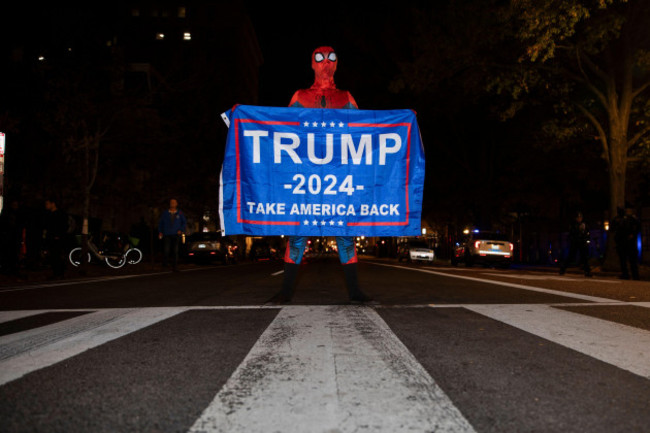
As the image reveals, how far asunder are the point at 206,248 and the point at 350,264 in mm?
17014

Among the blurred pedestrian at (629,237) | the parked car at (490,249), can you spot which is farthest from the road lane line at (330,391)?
the parked car at (490,249)

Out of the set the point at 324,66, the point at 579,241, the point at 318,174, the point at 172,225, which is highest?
the point at 324,66

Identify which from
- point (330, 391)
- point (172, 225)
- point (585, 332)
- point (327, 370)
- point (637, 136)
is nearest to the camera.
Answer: point (330, 391)

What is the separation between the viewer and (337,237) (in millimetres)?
5328

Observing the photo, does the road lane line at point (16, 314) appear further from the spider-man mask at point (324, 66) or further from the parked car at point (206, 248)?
the parked car at point (206, 248)

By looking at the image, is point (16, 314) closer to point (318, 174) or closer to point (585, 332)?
point (318, 174)

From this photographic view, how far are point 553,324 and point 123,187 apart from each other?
1876 cm

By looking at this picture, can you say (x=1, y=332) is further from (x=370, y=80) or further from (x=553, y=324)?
(x=370, y=80)

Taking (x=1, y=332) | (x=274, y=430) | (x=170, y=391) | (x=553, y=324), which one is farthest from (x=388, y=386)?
(x=1, y=332)

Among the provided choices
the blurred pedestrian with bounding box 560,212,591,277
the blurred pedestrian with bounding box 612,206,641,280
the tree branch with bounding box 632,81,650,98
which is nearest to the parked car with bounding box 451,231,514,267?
the tree branch with bounding box 632,81,650,98

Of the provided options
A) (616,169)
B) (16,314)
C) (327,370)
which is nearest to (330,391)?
(327,370)

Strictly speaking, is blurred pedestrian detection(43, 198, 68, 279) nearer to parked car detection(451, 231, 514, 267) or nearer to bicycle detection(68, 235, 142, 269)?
bicycle detection(68, 235, 142, 269)

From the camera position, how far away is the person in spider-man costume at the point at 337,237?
524cm

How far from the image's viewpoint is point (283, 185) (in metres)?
5.23
